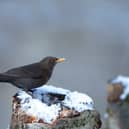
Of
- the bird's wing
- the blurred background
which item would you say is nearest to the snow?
the bird's wing

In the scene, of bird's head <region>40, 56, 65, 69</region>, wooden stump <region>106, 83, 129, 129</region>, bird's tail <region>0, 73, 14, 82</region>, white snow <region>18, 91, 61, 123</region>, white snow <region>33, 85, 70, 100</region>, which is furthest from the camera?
bird's head <region>40, 56, 65, 69</region>

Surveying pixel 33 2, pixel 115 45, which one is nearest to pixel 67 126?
pixel 115 45

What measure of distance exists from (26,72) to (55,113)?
87cm

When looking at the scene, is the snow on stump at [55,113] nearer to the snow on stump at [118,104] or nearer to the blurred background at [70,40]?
the snow on stump at [118,104]

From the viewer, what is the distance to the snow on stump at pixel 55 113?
2.56 meters

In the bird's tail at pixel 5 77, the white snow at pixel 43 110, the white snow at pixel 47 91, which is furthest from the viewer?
the bird's tail at pixel 5 77

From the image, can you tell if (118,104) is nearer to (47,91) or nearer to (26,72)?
(47,91)

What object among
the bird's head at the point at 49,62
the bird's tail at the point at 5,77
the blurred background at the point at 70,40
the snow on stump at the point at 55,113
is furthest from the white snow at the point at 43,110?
the blurred background at the point at 70,40

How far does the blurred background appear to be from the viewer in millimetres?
8141

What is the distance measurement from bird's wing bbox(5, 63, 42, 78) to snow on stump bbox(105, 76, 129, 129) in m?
1.66

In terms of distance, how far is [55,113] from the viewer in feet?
8.39

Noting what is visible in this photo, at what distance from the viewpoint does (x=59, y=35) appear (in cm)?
923

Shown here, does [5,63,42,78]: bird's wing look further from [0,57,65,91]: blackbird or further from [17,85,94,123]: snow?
[17,85,94,123]: snow

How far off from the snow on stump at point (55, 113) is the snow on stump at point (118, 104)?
898 millimetres
